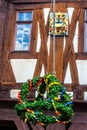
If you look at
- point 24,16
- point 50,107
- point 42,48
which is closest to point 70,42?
point 42,48

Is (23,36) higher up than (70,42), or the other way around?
(23,36)

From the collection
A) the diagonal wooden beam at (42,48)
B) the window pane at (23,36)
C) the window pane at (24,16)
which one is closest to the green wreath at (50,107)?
the diagonal wooden beam at (42,48)

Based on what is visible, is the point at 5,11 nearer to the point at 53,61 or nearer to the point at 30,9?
the point at 30,9

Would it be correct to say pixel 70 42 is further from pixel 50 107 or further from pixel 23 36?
pixel 50 107

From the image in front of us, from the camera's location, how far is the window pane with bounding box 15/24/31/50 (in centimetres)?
895

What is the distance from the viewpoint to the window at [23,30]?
8953 millimetres

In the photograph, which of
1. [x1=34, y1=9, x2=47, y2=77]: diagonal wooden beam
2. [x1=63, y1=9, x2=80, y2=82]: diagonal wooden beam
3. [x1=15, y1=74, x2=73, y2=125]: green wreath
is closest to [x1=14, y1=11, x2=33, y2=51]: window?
[x1=34, y1=9, x2=47, y2=77]: diagonal wooden beam

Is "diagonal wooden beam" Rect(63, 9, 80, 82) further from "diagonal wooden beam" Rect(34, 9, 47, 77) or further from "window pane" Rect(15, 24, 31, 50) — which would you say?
"window pane" Rect(15, 24, 31, 50)

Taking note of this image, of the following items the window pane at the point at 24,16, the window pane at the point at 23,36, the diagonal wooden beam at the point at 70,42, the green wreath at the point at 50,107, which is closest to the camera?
the green wreath at the point at 50,107

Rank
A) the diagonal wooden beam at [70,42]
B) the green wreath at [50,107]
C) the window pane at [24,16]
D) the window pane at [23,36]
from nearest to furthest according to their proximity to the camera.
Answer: the green wreath at [50,107] → the diagonal wooden beam at [70,42] → the window pane at [23,36] → the window pane at [24,16]

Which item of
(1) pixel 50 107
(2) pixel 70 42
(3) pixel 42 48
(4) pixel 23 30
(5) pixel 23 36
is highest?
(4) pixel 23 30

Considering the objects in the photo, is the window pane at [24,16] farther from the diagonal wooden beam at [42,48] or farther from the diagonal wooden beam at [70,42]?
the diagonal wooden beam at [70,42]

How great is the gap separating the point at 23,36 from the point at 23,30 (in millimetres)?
160

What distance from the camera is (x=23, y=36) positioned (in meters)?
9.05
